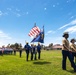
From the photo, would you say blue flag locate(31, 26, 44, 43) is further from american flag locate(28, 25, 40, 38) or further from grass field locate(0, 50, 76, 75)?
grass field locate(0, 50, 76, 75)

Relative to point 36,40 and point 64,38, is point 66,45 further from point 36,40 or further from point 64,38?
point 36,40

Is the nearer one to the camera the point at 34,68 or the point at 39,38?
the point at 34,68

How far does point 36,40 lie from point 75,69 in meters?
11.7

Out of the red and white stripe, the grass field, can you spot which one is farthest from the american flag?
the grass field

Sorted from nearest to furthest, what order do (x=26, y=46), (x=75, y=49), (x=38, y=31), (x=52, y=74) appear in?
(x=52, y=74)
(x=75, y=49)
(x=26, y=46)
(x=38, y=31)

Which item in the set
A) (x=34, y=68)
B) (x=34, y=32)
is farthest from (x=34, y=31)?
(x=34, y=68)

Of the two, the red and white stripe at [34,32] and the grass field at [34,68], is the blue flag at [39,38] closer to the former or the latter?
the red and white stripe at [34,32]

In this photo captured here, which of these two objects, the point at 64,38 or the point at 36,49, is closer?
the point at 64,38

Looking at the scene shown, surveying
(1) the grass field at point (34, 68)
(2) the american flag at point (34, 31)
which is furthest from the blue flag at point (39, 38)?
(1) the grass field at point (34, 68)

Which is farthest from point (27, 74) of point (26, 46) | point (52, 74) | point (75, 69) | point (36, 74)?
point (26, 46)

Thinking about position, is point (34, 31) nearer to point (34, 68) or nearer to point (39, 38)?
point (39, 38)

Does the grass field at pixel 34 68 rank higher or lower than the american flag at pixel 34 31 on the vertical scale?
lower

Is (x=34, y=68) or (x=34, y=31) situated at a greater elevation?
(x=34, y=31)

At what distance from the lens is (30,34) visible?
1001 inches
